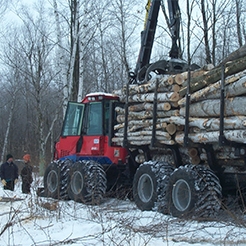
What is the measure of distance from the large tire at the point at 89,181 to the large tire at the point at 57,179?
1.54 ft

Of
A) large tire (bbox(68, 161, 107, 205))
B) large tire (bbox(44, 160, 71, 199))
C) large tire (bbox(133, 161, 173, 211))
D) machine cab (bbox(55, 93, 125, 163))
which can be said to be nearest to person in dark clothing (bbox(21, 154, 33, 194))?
large tire (bbox(44, 160, 71, 199))

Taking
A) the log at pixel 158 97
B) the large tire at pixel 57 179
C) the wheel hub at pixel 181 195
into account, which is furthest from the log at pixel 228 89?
the large tire at pixel 57 179

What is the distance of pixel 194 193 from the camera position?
25.8 feet

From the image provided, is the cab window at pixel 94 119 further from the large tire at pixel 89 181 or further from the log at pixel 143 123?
the large tire at pixel 89 181

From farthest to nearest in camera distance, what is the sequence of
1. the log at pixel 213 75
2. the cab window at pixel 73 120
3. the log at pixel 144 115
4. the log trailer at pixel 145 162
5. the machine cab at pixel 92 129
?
the cab window at pixel 73 120, the machine cab at pixel 92 129, the log at pixel 144 115, the log trailer at pixel 145 162, the log at pixel 213 75

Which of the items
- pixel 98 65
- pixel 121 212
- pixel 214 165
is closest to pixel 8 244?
pixel 121 212

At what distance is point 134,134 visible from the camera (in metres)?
10.1

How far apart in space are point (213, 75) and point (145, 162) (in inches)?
106

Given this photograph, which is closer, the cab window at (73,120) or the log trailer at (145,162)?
the log trailer at (145,162)

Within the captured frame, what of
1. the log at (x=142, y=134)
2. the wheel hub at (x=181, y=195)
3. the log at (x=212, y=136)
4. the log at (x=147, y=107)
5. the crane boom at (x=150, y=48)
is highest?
the crane boom at (x=150, y=48)

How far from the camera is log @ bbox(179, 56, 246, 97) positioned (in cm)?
747

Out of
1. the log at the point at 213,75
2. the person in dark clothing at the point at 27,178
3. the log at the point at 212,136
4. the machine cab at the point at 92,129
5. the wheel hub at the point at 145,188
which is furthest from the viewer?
the person in dark clothing at the point at 27,178

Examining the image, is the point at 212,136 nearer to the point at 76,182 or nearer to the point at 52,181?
the point at 76,182

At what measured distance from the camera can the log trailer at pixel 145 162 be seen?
8.01 metres
